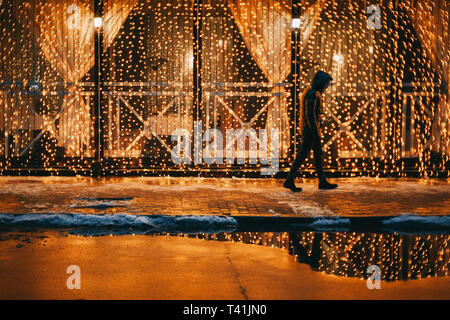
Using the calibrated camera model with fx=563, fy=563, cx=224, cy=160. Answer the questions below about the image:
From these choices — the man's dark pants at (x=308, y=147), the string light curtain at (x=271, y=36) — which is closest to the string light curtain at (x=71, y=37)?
the string light curtain at (x=271, y=36)

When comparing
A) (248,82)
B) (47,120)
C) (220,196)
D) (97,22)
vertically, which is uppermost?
(97,22)

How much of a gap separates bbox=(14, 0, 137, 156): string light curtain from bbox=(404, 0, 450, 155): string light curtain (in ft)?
18.2

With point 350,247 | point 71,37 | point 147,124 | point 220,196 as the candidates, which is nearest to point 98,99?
point 147,124

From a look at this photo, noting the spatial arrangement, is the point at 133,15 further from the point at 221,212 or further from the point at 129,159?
the point at 221,212

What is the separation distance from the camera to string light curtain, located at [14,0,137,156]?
35.9ft

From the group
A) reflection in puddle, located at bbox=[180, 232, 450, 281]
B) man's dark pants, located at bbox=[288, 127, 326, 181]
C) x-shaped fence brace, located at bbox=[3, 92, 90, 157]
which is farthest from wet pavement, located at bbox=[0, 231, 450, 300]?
x-shaped fence brace, located at bbox=[3, 92, 90, 157]

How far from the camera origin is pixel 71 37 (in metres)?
11.1

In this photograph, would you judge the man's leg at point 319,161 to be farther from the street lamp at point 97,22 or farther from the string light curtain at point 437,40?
the street lamp at point 97,22

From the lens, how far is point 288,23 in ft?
36.3

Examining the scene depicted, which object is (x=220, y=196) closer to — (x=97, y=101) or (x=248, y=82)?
(x=97, y=101)

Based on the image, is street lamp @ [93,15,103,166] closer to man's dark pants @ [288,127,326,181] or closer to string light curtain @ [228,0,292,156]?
string light curtain @ [228,0,292,156]

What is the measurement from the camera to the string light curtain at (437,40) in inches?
425

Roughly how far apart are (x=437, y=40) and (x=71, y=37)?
23.4 ft
